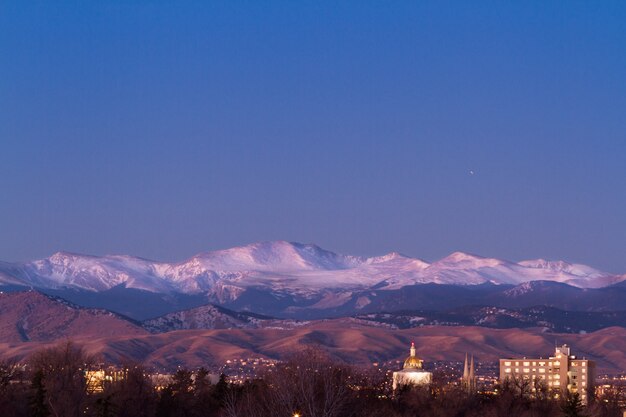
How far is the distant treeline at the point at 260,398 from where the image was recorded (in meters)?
142

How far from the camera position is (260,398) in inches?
6353

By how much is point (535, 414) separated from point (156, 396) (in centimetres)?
3728

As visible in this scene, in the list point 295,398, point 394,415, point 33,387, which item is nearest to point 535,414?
point 394,415

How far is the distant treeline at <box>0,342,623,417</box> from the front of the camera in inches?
5600

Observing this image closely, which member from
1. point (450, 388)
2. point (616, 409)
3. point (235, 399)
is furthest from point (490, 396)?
point (235, 399)

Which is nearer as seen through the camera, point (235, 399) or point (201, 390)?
point (235, 399)

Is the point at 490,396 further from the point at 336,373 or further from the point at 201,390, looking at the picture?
the point at 201,390

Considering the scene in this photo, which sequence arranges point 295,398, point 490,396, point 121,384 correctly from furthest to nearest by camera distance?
point 490,396 → point 121,384 → point 295,398

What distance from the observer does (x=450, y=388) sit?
19562 centimetres

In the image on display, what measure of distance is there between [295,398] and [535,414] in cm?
2659

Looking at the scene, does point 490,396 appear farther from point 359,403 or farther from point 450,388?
point 359,403

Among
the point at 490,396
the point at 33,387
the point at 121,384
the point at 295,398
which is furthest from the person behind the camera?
the point at 490,396

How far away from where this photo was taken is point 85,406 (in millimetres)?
143250

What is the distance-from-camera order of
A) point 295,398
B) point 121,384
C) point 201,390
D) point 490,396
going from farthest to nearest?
1. point 490,396
2. point 201,390
3. point 121,384
4. point 295,398
